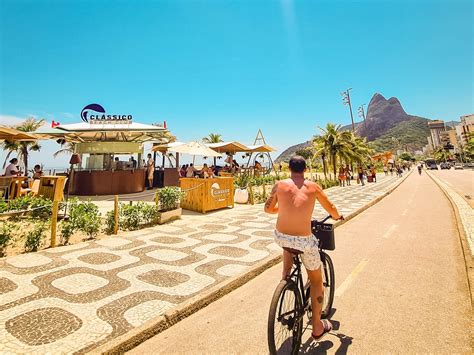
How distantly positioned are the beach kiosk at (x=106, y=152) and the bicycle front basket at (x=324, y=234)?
1263 cm

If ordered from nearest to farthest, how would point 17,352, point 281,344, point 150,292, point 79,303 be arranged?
point 17,352 < point 281,344 < point 79,303 < point 150,292

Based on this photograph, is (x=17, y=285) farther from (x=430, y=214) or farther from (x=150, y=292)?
(x=430, y=214)

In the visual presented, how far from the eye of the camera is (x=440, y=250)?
19.1 ft

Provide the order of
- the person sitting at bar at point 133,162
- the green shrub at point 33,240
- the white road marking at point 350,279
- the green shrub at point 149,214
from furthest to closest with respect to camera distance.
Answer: the person sitting at bar at point 133,162
the green shrub at point 149,214
the green shrub at point 33,240
the white road marking at point 350,279

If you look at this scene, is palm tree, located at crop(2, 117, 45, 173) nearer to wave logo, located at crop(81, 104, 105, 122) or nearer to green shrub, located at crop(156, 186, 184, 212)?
wave logo, located at crop(81, 104, 105, 122)

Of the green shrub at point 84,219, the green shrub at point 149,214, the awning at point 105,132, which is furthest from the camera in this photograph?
the awning at point 105,132

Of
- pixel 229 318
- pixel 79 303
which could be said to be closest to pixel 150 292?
pixel 79 303

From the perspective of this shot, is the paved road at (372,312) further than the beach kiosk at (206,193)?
No

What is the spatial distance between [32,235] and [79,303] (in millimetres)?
3043

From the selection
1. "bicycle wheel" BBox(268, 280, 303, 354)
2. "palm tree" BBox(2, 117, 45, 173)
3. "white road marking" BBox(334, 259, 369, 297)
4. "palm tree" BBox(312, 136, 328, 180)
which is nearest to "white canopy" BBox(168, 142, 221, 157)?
"white road marking" BBox(334, 259, 369, 297)

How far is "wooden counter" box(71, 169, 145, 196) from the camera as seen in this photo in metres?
14.2

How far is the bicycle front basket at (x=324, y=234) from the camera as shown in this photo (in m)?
2.79

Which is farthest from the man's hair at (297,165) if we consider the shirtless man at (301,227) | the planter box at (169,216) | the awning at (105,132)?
the awning at (105,132)

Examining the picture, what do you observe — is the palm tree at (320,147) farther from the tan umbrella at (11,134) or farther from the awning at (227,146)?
the tan umbrella at (11,134)
